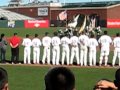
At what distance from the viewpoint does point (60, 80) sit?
2.37 meters

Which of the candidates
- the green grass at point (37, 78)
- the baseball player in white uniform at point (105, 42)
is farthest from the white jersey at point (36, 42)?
the baseball player in white uniform at point (105, 42)

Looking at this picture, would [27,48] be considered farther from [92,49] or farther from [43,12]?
[43,12]

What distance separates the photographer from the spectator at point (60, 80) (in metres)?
2.38

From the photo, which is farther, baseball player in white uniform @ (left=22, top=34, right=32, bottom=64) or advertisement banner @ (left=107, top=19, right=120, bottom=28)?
advertisement banner @ (left=107, top=19, right=120, bottom=28)

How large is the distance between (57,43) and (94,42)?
6.66 ft

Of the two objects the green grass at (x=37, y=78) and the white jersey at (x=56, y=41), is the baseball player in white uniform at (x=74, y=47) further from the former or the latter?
the green grass at (x=37, y=78)

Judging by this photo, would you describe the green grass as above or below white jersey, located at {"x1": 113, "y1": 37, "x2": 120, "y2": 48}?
below

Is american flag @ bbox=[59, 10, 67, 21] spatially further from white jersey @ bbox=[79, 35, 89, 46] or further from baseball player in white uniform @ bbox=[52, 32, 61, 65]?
white jersey @ bbox=[79, 35, 89, 46]

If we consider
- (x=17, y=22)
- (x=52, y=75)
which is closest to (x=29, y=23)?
(x=17, y=22)

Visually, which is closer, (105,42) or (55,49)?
(105,42)

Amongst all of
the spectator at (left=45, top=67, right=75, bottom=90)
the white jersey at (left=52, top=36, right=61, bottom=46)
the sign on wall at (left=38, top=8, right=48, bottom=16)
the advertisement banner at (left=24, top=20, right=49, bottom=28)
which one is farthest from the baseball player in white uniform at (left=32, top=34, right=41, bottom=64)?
the sign on wall at (left=38, top=8, right=48, bottom=16)

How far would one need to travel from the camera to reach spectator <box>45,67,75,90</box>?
238 centimetres

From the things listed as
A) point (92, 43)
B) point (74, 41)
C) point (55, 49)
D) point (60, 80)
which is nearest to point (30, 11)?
point (55, 49)

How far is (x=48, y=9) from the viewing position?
8488 centimetres
